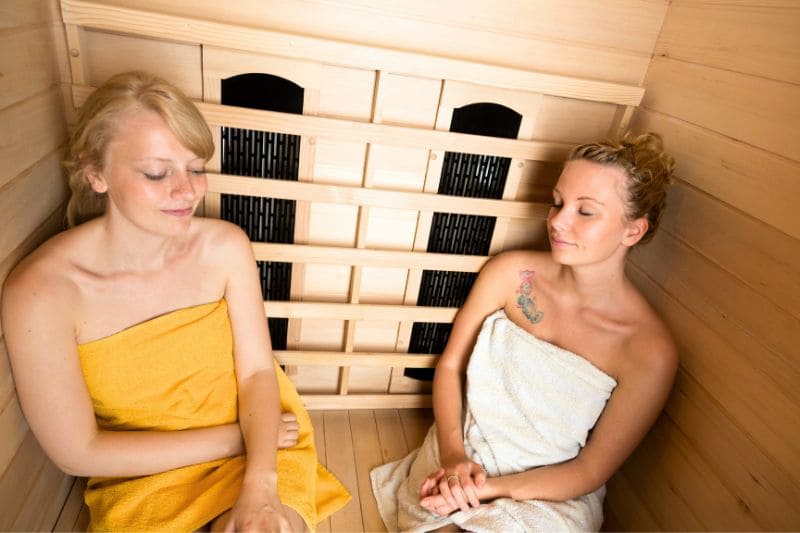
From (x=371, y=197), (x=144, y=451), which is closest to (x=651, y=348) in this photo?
(x=371, y=197)

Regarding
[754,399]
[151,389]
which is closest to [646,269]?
[754,399]

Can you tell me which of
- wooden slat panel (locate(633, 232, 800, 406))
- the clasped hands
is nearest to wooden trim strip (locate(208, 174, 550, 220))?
wooden slat panel (locate(633, 232, 800, 406))

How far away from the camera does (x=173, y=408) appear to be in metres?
1.14

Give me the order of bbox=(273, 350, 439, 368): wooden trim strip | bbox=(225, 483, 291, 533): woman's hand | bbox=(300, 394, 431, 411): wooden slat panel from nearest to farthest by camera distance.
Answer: bbox=(225, 483, 291, 533): woman's hand
bbox=(273, 350, 439, 368): wooden trim strip
bbox=(300, 394, 431, 411): wooden slat panel

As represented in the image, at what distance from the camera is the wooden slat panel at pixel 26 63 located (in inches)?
35.1

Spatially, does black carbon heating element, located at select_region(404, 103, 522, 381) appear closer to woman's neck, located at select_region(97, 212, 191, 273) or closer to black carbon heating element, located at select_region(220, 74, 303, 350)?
black carbon heating element, located at select_region(220, 74, 303, 350)

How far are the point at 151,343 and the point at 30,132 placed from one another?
1.53 ft

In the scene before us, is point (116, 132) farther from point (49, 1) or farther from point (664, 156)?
point (664, 156)

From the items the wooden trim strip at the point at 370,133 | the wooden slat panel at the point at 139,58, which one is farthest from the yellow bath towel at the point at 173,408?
the wooden slat panel at the point at 139,58

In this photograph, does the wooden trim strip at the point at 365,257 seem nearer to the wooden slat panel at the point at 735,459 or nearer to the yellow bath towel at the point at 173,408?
the yellow bath towel at the point at 173,408

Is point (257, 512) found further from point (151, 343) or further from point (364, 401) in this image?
point (364, 401)

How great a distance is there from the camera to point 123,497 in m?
1.04

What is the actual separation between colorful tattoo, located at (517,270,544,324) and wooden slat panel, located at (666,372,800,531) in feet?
1.23

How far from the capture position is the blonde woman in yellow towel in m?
0.95
